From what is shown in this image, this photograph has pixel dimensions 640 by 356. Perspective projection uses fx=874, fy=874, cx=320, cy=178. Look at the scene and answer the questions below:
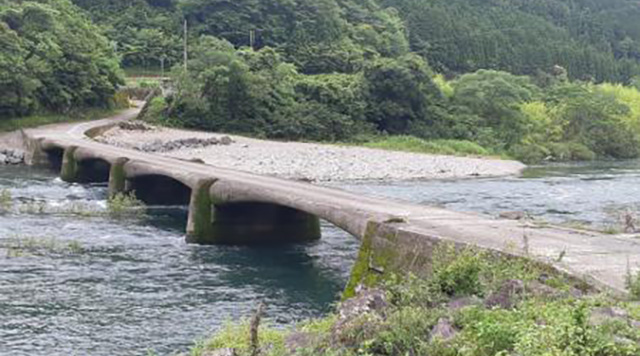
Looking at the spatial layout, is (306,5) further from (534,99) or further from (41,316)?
(41,316)

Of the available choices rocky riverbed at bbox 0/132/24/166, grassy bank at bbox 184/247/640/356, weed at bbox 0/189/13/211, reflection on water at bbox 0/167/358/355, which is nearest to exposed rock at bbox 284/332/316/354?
grassy bank at bbox 184/247/640/356

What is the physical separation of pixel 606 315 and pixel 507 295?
1.49m

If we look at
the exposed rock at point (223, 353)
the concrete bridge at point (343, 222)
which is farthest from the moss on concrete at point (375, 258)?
the exposed rock at point (223, 353)

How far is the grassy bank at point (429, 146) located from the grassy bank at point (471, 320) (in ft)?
171

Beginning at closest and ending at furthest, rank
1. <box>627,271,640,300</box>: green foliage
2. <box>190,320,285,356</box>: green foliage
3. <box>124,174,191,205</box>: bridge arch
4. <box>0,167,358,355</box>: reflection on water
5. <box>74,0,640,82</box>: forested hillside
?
1. <box>627,271,640,300</box>: green foliage
2. <box>190,320,285,356</box>: green foliage
3. <box>0,167,358,355</box>: reflection on water
4. <box>124,174,191,205</box>: bridge arch
5. <box>74,0,640,82</box>: forested hillside

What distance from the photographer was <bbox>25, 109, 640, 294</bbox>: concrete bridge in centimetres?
1363

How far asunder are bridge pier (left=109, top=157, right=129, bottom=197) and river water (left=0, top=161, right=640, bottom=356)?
1.16 meters

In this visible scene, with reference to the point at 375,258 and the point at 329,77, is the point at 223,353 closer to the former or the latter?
the point at 375,258

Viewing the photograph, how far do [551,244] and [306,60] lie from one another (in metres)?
75.5

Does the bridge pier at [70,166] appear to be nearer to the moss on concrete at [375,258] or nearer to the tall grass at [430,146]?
the tall grass at [430,146]

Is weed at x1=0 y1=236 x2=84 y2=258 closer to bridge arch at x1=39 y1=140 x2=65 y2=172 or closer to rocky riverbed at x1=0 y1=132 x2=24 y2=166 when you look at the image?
bridge arch at x1=39 y1=140 x2=65 y2=172

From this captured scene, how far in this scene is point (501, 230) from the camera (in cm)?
1627

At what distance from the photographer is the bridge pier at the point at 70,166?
41978mm

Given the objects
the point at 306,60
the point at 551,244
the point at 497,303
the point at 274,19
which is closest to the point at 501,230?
the point at 551,244
